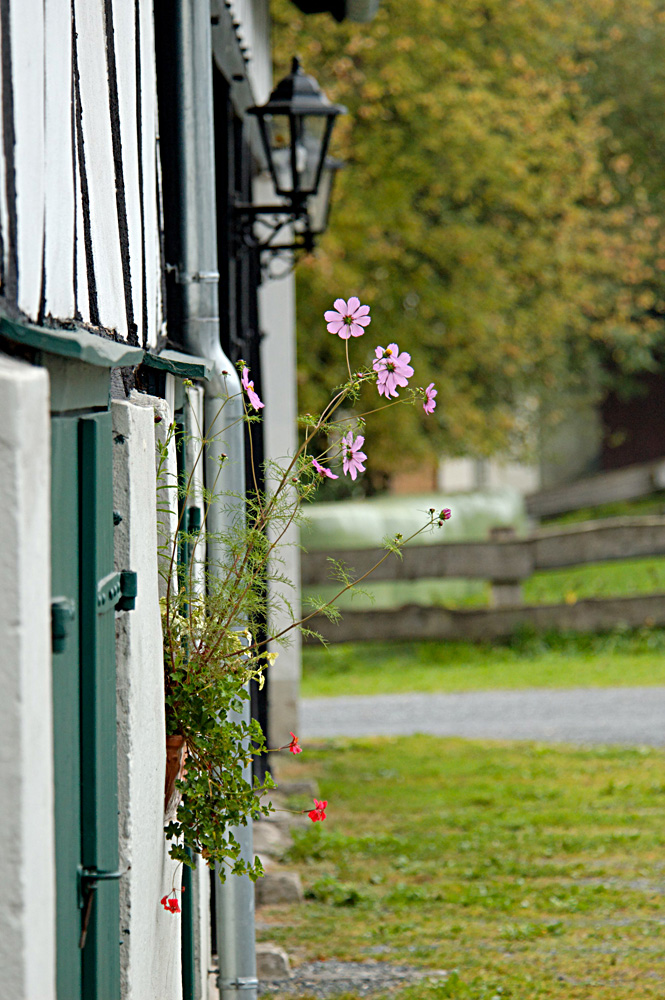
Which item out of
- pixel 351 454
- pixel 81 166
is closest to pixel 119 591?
pixel 81 166

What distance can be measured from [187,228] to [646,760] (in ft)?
17.6

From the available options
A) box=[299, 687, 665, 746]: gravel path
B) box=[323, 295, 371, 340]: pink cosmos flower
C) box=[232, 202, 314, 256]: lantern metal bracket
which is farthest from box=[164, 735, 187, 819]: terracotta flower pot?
box=[299, 687, 665, 746]: gravel path

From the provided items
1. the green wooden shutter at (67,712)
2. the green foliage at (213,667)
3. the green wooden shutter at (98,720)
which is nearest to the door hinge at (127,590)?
the green wooden shutter at (98,720)

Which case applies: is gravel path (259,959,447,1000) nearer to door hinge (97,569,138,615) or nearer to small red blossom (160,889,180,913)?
small red blossom (160,889,180,913)

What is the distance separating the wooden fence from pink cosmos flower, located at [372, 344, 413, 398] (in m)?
8.22

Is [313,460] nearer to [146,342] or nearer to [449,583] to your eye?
[146,342]

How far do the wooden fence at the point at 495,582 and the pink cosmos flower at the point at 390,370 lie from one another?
8224mm

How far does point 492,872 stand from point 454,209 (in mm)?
10085

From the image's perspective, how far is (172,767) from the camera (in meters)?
2.95

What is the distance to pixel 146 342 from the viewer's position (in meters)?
3.19

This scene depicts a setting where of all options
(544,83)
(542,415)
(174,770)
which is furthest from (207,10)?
(542,415)

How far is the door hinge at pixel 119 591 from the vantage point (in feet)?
7.42

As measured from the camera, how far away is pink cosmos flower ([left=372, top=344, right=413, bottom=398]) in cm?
305

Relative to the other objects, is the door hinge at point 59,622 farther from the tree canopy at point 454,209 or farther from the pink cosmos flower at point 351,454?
the tree canopy at point 454,209
